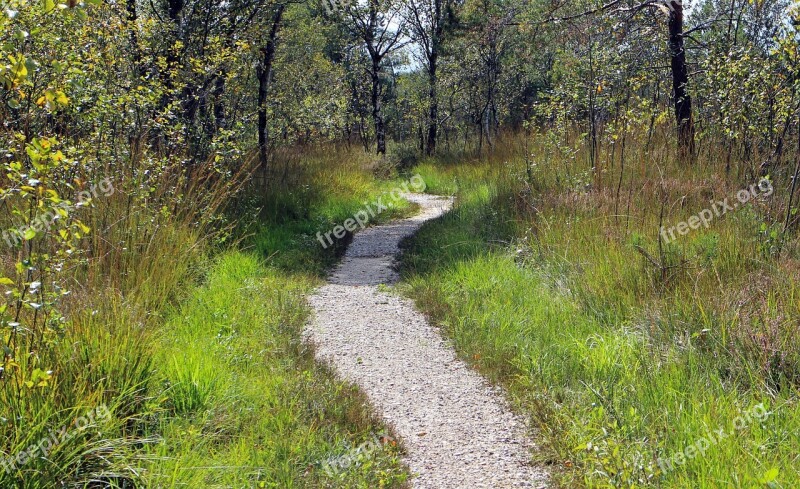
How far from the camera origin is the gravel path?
3.32 m

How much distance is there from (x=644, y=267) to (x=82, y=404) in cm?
383

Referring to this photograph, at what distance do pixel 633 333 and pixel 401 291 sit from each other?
9.59 ft

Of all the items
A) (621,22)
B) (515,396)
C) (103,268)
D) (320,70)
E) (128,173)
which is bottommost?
(515,396)

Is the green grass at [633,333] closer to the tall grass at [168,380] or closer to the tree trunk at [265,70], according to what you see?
the tall grass at [168,380]

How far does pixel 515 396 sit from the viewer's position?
405 centimetres

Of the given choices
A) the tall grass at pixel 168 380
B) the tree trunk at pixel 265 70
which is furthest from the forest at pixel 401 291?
the tree trunk at pixel 265 70

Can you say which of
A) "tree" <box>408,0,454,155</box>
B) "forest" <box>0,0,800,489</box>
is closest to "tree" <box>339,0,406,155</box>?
"tree" <box>408,0,454,155</box>

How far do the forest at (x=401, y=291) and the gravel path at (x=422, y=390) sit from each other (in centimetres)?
3

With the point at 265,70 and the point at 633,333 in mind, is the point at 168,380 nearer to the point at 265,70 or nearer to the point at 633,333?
the point at 633,333

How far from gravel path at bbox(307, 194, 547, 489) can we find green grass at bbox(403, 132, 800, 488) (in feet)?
0.60

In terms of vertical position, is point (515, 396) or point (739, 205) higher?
point (739, 205)

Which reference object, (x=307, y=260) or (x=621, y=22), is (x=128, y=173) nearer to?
(x=307, y=260)

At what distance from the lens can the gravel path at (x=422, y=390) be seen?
3320 mm

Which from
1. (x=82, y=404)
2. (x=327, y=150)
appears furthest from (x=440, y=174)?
(x=82, y=404)
